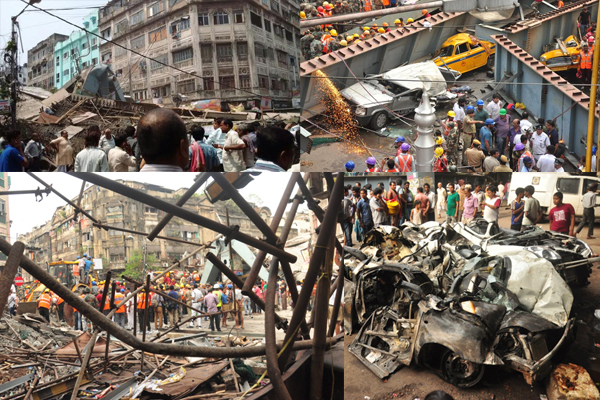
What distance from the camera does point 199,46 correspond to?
9.73 meters

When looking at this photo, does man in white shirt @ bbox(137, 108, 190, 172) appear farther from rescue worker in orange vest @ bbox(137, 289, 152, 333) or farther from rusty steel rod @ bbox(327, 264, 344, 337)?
rusty steel rod @ bbox(327, 264, 344, 337)

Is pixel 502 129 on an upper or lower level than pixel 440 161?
upper

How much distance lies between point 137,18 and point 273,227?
666 cm

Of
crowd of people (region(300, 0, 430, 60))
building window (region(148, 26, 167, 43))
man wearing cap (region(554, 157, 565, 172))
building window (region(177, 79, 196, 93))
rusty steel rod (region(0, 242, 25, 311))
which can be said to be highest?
crowd of people (region(300, 0, 430, 60))

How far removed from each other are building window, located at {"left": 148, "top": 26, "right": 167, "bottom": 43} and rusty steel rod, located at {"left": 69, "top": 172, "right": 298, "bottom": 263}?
6273 mm

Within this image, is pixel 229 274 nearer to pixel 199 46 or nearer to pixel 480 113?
pixel 199 46

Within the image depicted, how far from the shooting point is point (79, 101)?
9.62 meters

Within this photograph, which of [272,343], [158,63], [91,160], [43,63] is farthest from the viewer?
[158,63]

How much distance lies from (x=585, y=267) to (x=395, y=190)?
6.12ft

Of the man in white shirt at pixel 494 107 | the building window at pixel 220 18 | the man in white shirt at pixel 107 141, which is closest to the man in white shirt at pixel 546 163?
the man in white shirt at pixel 494 107

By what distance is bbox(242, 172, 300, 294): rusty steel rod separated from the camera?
11.6 ft

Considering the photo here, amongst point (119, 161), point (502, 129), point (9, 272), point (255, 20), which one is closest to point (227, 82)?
point (255, 20)

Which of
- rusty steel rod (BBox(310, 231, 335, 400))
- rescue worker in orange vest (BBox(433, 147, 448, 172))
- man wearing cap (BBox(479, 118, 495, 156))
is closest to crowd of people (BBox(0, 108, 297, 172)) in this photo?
rusty steel rod (BBox(310, 231, 335, 400))

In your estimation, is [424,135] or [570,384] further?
[424,135]
